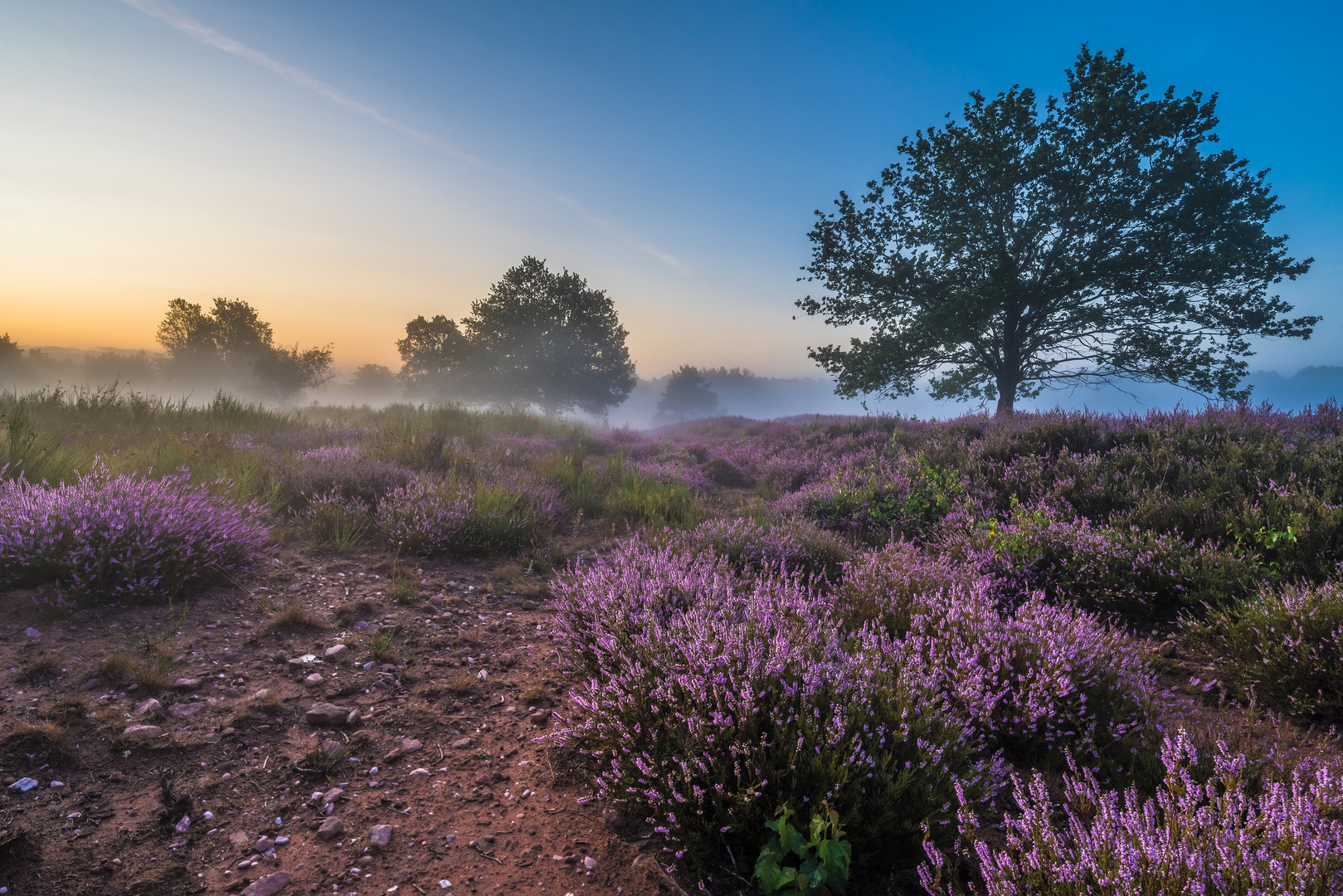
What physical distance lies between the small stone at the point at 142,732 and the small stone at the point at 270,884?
128cm

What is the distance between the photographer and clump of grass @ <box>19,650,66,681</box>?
2.99 meters

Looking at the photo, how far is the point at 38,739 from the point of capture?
255 centimetres

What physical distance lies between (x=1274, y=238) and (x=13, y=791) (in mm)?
22180

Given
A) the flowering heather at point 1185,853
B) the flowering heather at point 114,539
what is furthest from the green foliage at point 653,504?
the flowering heather at point 1185,853

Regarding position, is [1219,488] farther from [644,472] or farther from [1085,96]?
[1085,96]

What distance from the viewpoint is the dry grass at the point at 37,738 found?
2.51 metres

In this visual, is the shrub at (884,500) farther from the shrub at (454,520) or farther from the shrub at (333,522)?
the shrub at (333,522)

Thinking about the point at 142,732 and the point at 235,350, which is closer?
the point at 142,732

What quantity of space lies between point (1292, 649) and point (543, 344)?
34.4 metres

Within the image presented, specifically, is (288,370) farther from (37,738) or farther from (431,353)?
(37,738)

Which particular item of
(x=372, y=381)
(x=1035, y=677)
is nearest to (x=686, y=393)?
(x=372, y=381)

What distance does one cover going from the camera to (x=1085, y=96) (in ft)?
46.7

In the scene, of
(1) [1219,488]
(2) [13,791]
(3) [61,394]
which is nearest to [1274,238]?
(1) [1219,488]

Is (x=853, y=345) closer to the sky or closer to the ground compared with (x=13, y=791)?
closer to the sky
